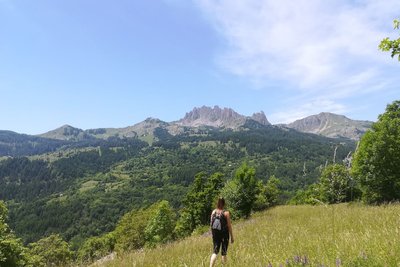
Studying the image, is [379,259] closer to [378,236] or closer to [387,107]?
[378,236]

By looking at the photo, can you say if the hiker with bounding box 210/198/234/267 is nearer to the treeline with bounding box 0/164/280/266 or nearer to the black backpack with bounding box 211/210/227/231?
the black backpack with bounding box 211/210/227/231

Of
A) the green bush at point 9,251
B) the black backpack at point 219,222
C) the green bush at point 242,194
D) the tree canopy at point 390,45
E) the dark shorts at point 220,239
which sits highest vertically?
the tree canopy at point 390,45

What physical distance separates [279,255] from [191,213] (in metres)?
56.6

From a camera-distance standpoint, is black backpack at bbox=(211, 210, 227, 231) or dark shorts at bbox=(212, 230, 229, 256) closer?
dark shorts at bbox=(212, 230, 229, 256)

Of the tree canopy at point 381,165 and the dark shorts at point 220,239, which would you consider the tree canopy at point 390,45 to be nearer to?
the dark shorts at point 220,239

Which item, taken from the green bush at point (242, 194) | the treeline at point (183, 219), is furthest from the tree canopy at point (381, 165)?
the treeline at point (183, 219)

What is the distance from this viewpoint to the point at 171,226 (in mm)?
72438

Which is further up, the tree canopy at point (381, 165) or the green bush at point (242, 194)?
the tree canopy at point (381, 165)

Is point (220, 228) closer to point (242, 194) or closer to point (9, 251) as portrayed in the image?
point (9, 251)

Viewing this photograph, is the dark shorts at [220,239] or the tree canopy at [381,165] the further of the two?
the tree canopy at [381,165]

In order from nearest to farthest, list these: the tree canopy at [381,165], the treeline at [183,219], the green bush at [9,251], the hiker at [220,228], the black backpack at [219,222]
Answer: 1. the hiker at [220,228]
2. the black backpack at [219,222]
3. the treeline at [183,219]
4. the green bush at [9,251]
5. the tree canopy at [381,165]

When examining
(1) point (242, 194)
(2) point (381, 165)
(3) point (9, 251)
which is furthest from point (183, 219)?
(3) point (9, 251)

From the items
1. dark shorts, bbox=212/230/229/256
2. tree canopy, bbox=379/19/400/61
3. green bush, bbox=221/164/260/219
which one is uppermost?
tree canopy, bbox=379/19/400/61

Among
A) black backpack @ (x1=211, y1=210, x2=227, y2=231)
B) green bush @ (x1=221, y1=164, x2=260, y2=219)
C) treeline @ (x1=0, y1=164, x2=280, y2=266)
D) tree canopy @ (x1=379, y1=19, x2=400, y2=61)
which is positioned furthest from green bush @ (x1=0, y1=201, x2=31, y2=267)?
tree canopy @ (x1=379, y1=19, x2=400, y2=61)
